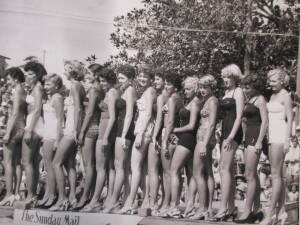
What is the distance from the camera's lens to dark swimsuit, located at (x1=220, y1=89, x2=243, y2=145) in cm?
667

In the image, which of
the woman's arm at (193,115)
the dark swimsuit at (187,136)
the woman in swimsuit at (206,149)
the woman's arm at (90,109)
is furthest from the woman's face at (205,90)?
the woman's arm at (90,109)

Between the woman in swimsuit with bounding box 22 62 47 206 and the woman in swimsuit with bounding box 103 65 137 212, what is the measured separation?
913mm

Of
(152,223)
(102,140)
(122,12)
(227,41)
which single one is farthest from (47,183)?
(227,41)

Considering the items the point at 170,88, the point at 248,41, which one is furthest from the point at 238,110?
the point at 170,88

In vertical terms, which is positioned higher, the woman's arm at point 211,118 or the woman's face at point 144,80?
the woman's face at point 144,80

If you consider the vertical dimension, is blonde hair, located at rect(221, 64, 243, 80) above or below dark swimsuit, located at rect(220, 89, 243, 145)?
Result: above

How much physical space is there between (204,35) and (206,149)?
1085 millimetres

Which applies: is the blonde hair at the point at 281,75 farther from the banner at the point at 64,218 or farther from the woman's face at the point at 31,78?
the woman's face at the point at 31,78

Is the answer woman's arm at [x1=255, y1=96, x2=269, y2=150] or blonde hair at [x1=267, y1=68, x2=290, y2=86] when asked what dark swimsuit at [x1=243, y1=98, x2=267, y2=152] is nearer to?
woman's arm at [x1=255, y1=96, x2=269, y2=150]

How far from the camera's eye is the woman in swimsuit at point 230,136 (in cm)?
663

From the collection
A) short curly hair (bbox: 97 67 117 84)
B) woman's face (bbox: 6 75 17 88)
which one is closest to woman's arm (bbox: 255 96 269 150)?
short curly hair (bbox: 97 67 117 84)

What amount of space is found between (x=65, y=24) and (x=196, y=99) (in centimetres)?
186

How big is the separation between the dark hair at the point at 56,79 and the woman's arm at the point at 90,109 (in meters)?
0.39

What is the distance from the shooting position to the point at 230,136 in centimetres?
664
